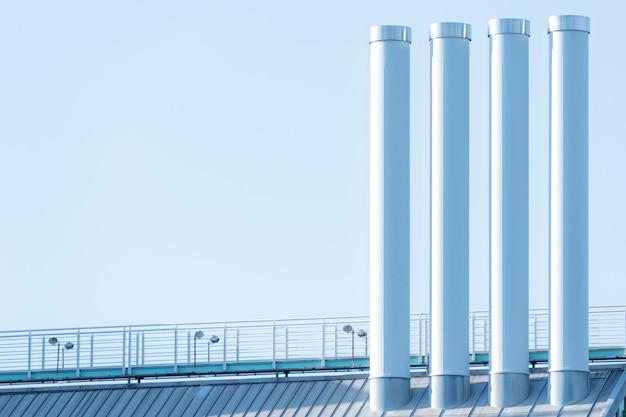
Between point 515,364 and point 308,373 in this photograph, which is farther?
point 308,373

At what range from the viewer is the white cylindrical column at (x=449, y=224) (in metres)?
41.7

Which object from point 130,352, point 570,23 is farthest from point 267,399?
point 570,23

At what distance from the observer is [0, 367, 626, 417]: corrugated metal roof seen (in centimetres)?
4100

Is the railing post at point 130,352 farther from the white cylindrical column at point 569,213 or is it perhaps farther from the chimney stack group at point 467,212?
the white cylindrical column at point 569,213

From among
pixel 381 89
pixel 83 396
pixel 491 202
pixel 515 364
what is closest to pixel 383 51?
pixel 381 89

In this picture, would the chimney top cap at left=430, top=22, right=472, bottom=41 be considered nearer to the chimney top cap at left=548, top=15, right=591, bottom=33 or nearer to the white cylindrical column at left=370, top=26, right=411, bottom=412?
the white cylindrical column at left=370, top=26, right=411, bottom=412

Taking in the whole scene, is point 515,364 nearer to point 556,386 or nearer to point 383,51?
point 556,386

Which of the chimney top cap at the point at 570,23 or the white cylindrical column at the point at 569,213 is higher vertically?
the chimney top cap at the point at 570,23

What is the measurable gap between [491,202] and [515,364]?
3844mm

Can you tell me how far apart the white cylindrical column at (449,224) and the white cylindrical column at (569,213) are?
7.20ft

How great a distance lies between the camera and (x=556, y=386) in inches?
1598

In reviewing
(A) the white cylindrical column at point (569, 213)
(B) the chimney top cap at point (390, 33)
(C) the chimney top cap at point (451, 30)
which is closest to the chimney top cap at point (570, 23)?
(A) the white cylindrical column at point (569, 213)

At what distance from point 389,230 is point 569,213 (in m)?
4.42

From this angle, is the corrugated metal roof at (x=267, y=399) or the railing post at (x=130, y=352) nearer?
the corrugated metal roof at (x=267, y=399)
